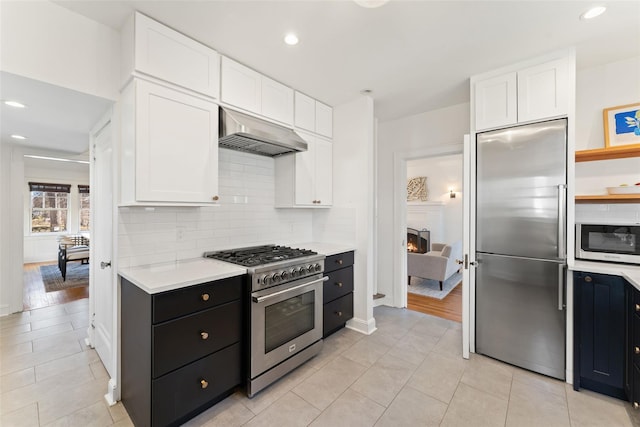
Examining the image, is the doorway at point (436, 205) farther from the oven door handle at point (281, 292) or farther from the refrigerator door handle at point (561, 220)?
the oven door handle at point (281, 292)

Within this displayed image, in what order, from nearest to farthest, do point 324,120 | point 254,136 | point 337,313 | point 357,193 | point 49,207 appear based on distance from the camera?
point 254,136 → point 337,313 → point 357,193 → point 324,120 → point 49,207

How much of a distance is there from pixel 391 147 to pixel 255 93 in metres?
2.25

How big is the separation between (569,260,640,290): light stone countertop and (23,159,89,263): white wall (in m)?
9.94

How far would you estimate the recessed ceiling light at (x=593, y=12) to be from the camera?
1.75 m

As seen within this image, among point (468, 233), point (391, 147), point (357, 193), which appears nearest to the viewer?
point (468, 233)

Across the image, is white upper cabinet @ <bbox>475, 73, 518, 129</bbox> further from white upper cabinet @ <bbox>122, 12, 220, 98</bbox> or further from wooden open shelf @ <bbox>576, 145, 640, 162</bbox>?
white upper cabinet @ <bbox>122, 12, 220, 98</bbox>

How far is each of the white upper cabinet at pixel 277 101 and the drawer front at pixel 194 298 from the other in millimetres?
1623

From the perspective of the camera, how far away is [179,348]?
5.40 ft

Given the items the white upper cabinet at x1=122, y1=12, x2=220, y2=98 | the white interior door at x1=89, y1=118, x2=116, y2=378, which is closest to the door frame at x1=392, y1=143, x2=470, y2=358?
the white upper cabinet at x1=122, y1=12, x2=220, y2=98

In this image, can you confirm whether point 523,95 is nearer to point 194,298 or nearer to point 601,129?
point 601,129

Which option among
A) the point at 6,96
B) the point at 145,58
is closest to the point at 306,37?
the point at 145,58

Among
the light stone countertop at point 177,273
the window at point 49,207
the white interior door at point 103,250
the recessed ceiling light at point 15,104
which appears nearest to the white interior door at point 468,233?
the light stone countertop at point 177,273

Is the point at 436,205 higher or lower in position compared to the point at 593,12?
lower

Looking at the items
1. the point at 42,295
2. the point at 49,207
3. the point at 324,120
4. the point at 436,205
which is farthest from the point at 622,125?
the point at 49,207
